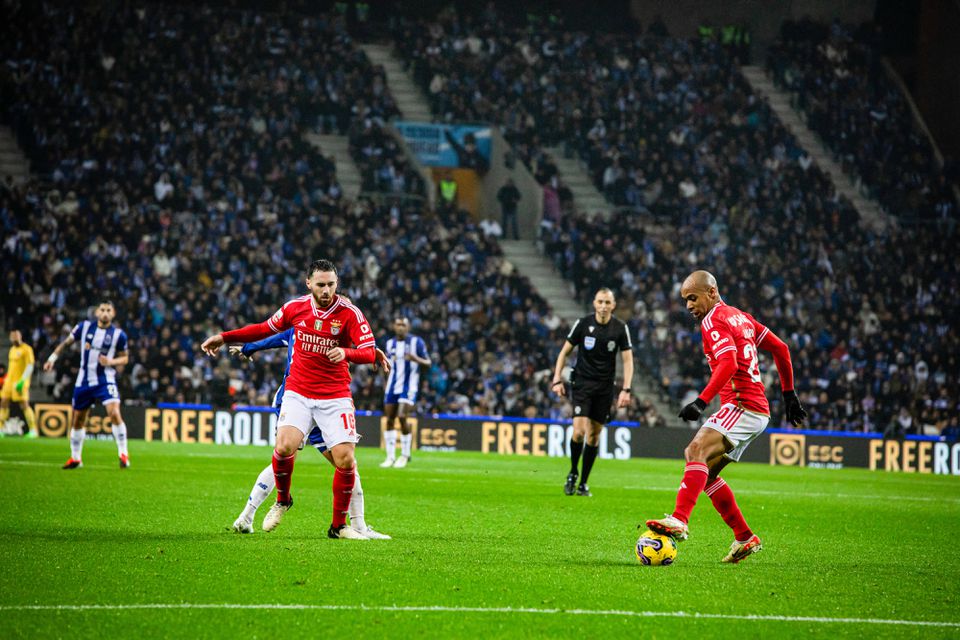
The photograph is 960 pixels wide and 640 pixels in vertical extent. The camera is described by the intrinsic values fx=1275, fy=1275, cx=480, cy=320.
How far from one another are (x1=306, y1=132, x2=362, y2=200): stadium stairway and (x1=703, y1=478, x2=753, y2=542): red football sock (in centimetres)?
3004

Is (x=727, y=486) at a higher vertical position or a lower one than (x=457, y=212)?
lower

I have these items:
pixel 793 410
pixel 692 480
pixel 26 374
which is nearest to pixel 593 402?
pixel 793 410

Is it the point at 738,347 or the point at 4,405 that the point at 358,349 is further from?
the point at 4,405

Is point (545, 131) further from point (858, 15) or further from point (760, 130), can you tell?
point (858, 15)

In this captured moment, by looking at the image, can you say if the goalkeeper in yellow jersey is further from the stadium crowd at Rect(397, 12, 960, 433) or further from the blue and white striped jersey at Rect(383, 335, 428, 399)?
the stadium crowd at Rect(397, 12, 960, 433)

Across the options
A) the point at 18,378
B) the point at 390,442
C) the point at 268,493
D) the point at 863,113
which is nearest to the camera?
the point at 268,493

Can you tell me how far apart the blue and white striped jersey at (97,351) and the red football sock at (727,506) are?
1121 cm

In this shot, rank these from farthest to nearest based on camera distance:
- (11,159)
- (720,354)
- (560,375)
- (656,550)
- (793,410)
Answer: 1. (11,159)
2. (560,375)
3. (793,410)
4. (720,354)
5. (656,550)

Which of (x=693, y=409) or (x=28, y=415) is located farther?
(x=28, y=415)

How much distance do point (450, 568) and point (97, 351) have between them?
1104cm

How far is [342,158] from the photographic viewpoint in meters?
39.8

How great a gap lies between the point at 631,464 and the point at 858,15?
26.5m

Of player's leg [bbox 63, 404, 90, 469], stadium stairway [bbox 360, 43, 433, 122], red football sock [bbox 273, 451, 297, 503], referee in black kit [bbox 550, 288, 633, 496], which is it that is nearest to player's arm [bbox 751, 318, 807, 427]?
red football sock [bbox 273, 451, 297, 503]

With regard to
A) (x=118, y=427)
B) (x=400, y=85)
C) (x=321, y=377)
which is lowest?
(x=118, y=427)
